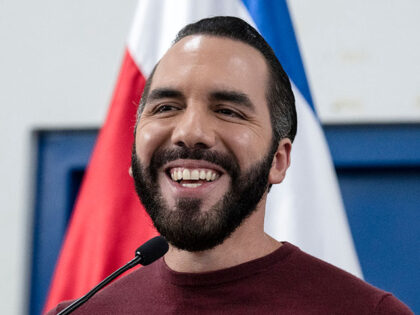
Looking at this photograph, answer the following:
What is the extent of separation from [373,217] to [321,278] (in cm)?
82

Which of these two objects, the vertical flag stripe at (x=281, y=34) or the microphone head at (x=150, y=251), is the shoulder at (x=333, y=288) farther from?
the vertical flag stripe at (x=281, y=34)

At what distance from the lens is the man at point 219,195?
95cm

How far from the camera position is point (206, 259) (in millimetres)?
999

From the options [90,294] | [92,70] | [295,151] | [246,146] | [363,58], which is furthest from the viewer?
[92,70]

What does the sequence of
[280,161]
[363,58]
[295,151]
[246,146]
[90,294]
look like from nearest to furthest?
[90,294]
[246,146]
[280,161]
[295,151]
[363,58]

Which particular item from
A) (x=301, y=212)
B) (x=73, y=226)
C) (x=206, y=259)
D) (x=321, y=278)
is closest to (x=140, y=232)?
(x=73, y=226)

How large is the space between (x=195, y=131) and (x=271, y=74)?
22 centimetres

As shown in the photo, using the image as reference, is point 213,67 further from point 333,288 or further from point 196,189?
point 333,288

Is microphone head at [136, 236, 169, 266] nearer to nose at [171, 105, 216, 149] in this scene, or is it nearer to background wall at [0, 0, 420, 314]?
nose at [171, 105, 216, 149]

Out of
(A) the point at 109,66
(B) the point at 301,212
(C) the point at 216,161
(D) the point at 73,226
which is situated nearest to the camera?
(C) the point at 216,161

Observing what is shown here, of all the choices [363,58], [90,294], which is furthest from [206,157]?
[363,58]

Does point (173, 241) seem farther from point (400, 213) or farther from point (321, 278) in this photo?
point (400, 213)

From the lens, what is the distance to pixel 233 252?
1.00m

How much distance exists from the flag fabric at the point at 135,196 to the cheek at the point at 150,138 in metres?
0.43
